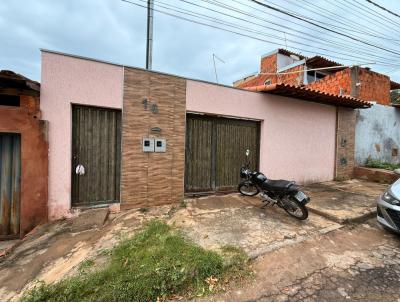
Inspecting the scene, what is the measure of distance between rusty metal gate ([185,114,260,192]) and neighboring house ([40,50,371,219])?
0.03 metres

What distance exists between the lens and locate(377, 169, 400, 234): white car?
3.60 metres

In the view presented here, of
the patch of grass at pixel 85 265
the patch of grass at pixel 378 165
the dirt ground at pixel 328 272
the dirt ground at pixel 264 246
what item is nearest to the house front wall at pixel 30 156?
the dirt ground at pixel 264 246

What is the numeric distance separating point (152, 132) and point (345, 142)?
7737 millimetres

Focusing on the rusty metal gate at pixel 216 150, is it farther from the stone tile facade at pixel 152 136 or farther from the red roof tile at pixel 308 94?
the red roof tile at pixel 308 94

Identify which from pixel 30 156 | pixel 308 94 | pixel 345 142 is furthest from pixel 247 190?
pixel 345 142

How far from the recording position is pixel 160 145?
5.23 metres

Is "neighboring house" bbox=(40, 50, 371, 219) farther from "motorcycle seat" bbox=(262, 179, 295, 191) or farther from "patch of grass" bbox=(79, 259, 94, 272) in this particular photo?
"patch of grass" bbox=(79, 259, 94, 272)

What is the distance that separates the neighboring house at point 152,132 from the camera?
4.37 m

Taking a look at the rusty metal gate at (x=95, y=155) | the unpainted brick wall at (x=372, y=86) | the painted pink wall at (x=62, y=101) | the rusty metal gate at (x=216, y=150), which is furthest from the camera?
the unpainted brick wall at (x=372, y=86)

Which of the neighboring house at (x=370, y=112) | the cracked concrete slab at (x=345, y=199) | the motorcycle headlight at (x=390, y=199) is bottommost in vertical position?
the cracked concrete slab at (x=345, y=199)

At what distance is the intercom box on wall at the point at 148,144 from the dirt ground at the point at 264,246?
1.42 meters

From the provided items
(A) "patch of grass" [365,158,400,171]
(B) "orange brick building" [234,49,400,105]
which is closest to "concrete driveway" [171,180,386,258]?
(A) "patch of grass" [365,158,400,171]

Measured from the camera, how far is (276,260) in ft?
10.0

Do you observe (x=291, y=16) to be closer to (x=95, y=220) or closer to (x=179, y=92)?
(x=179, y=92)
